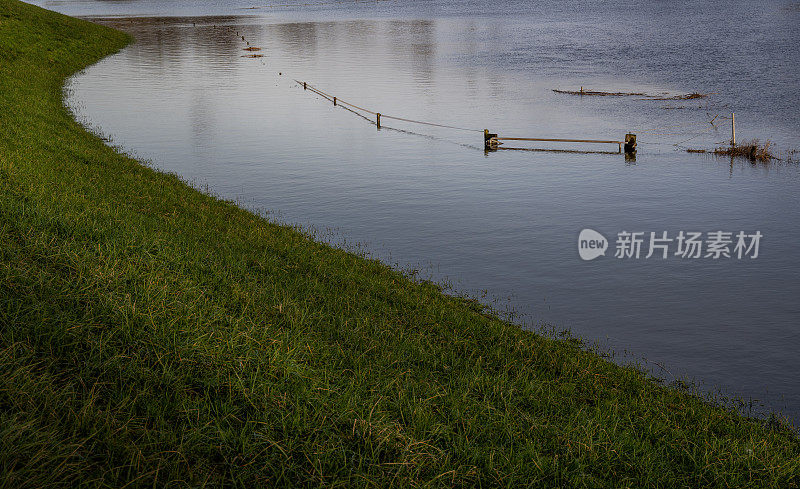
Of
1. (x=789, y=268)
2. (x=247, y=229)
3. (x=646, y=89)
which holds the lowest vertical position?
(x=789, y=268)

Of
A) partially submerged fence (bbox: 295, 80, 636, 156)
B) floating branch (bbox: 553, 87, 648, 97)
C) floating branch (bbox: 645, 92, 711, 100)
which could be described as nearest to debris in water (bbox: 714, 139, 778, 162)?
partially submerged fence (bbox: 295, 80, 636, 156)

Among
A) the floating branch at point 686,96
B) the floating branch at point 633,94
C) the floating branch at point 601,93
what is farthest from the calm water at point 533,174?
the floating branch at point 601,93

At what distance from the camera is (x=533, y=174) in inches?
1149

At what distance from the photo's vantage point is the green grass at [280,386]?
593 centimetres

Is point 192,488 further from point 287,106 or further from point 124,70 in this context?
point 124,70

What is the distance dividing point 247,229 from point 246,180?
10924 mm

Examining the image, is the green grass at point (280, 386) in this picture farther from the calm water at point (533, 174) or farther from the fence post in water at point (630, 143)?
the fence post in water at point (630, 143)

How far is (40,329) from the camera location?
24.2 ft

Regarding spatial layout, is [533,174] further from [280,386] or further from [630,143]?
[280,386]

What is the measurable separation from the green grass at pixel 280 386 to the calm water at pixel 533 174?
3584 millimetres

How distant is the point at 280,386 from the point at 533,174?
23.9 m

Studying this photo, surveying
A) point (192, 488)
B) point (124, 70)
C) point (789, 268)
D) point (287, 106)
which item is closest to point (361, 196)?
point (789, 268)

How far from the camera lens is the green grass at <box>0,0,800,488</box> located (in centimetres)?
593

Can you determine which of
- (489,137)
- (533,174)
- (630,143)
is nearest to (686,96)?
(630,143)
